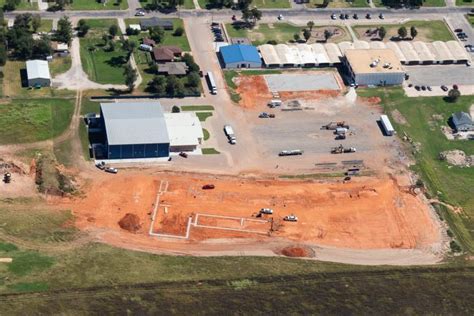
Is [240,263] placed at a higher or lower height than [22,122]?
lower

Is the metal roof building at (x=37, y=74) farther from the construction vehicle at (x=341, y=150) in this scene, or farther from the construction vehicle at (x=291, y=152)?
the construction vehicle at (x=341, y=150)

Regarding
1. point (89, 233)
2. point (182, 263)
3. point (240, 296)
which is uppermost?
point (89, 233)

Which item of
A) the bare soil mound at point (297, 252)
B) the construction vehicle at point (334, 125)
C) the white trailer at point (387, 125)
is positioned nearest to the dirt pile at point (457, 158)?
the white trailer at point (387, 125)

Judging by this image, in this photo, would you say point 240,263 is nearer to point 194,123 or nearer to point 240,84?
point 194,123

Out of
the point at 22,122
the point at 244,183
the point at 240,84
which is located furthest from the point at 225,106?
the point at 22,122

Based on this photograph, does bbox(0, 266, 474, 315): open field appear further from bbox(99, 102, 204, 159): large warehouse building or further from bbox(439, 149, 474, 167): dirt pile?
bbox(439, 149, 474, 167): dirt pile

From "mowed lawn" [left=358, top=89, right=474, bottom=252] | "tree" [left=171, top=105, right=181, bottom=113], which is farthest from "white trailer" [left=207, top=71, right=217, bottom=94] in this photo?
"mowed lawn" [left=358, top=89, right=474, bottom=252]

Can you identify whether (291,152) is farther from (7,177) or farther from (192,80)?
(7,177)
